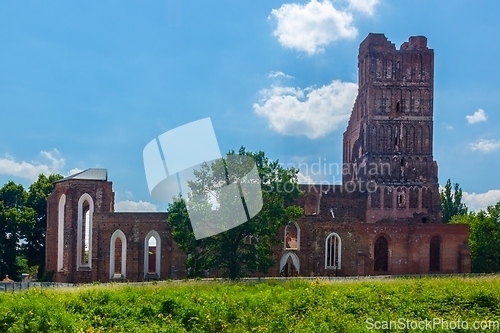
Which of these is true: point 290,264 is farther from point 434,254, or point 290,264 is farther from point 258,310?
point 258,310

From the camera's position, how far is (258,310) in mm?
16359

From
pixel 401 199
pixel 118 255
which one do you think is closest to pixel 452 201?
pixel 401 199

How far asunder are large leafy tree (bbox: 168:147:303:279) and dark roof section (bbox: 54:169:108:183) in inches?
374

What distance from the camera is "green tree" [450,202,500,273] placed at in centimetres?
3938

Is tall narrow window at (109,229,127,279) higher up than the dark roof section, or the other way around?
the dark roof section

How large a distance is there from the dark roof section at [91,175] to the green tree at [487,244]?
84.1ft

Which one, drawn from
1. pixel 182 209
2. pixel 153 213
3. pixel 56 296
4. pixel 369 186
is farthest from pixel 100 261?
pixel 369 186

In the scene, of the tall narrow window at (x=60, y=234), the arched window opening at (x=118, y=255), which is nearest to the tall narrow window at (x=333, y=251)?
the arched window opening at (x=118, y=255)

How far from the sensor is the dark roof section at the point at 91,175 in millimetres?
34716

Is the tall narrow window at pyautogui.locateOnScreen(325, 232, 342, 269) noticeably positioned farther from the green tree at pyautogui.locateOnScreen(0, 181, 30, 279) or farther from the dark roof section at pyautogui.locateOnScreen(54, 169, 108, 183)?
the green tree at pyautogui.locateOnScreen(0, 181, 30, 279)

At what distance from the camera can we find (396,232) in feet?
125

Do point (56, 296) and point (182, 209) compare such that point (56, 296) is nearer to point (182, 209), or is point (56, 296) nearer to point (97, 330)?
point (97, 330)

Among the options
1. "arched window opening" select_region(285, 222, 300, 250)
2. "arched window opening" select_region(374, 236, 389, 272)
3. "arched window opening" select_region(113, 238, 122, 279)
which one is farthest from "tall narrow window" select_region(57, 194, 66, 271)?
"arched window opening" select_region(374, 236, 389, 272)

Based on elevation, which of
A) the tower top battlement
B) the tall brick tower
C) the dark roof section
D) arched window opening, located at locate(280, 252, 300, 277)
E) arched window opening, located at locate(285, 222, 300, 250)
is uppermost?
the tower top battlement
